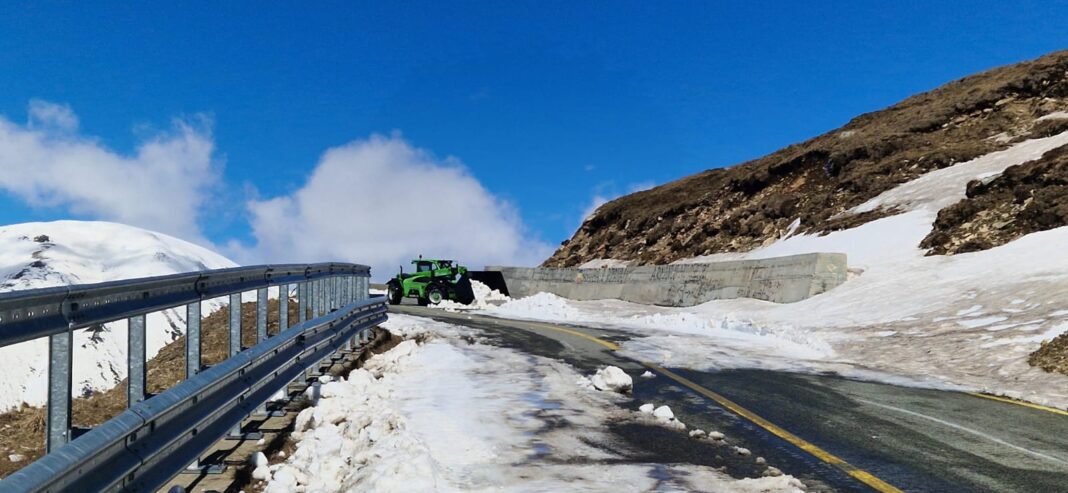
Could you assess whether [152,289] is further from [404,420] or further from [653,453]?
[653,453]

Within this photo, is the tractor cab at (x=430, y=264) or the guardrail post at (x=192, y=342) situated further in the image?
the tractor cab at (x=430, y=264)

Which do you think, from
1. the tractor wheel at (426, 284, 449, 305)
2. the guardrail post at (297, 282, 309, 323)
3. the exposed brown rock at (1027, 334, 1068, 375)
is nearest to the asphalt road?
the exposed brown rock at (1027, 334, 1068, 375)

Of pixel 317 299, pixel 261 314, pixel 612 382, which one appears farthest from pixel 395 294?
pixel 261 314

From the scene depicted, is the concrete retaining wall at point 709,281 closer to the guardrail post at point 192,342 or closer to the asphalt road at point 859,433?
the asphalt road at point 859,433

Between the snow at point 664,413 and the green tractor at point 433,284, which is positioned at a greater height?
the green tractor at point 433,284

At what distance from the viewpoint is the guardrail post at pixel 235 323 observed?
584 centimetres

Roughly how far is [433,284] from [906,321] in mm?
18531

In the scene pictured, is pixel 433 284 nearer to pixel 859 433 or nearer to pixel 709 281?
pixel 709 281

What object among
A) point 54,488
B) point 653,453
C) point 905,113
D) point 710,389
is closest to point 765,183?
point 905,113

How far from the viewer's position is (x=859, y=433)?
6766 mm

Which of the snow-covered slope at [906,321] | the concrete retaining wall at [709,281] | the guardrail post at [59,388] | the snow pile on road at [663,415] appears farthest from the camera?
the concrete retaining wall at [709,281]

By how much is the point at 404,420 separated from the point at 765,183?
149 feet

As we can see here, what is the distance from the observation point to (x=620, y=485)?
4.98m

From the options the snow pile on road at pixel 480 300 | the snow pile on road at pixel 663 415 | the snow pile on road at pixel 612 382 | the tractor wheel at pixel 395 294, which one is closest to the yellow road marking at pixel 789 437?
the snow pile on road at pixel 663 415
